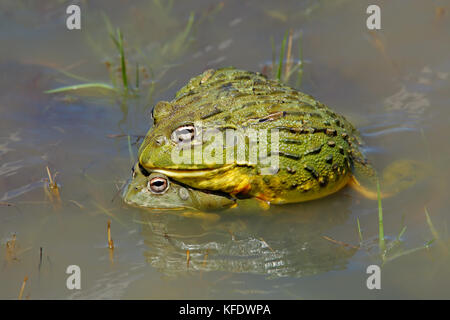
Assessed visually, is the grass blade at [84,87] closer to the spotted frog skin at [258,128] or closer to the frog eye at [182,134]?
the spotted frog skin at [258,128]

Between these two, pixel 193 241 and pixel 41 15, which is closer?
pixel 193 241

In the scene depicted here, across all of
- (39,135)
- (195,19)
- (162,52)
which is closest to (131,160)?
(39,135)

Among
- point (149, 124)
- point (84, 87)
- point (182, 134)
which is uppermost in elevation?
point (84, 87)

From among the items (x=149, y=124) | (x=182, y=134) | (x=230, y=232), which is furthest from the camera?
(x=149, y=124)

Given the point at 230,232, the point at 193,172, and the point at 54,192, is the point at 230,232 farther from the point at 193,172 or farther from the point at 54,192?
the point at 54,192

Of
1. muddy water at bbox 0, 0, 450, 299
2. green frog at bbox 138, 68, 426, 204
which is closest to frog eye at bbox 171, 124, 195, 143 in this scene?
green frog at bbox 138, 68, 426, 204

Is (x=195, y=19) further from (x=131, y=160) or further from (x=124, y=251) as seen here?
(x=124, y=251)

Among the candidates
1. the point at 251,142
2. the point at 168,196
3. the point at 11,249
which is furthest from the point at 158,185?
the point at 11,249

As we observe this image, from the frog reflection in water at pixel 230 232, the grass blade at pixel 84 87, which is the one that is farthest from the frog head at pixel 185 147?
the grass blade at pixel 84 87
